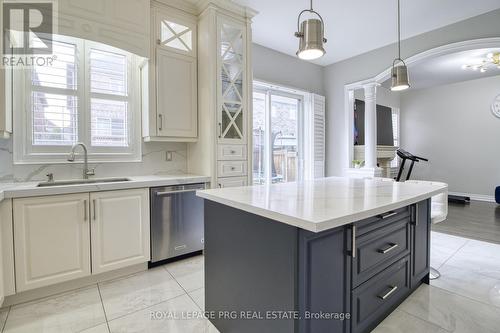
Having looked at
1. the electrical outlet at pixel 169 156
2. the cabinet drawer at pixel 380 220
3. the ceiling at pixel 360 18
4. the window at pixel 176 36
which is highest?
the ceiling at pixel 360 18

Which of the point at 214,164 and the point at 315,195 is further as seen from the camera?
the point at 214,164

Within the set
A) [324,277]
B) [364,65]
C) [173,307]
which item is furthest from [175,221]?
[364,65]

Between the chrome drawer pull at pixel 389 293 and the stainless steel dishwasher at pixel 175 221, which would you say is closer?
the chrome drawer pull at pixel 389 293

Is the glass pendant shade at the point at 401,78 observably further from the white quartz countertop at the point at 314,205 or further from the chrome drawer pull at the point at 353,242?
the chrome drawer pull at the point at 353,242

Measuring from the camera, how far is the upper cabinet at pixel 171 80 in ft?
8.98

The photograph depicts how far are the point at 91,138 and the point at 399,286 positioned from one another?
3148mm

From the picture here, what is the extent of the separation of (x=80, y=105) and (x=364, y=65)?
14.3 ft

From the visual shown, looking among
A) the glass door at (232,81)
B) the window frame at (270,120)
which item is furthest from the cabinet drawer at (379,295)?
the window frame at (270,120)

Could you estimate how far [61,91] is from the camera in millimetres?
2523

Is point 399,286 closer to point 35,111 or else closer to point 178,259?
point 178,259

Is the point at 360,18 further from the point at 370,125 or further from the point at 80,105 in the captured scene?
the point at 80,105

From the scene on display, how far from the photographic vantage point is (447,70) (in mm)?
5535

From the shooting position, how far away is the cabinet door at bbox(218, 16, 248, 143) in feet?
9.59

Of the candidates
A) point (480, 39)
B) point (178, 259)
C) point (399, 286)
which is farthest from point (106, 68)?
point (480, 39)
